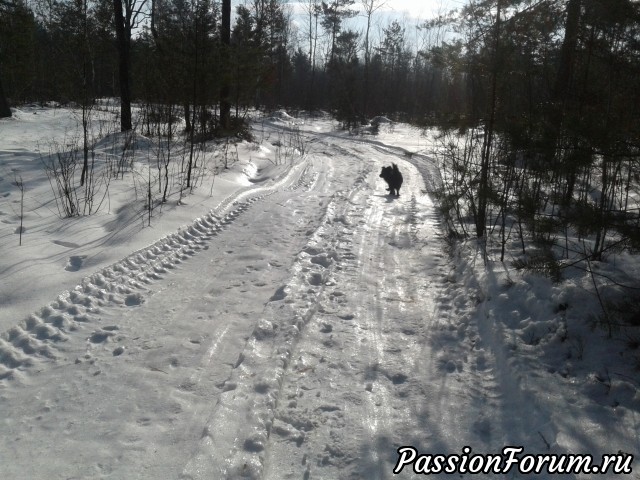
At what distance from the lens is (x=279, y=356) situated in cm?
360

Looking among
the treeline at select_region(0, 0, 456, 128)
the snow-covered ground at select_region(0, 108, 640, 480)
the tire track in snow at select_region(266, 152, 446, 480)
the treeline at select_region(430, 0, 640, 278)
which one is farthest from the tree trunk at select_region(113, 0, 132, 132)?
the tire track in snow at select_region(266, 152, 446, 480)

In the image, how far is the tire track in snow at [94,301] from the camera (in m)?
3.45

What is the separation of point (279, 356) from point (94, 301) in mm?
1996

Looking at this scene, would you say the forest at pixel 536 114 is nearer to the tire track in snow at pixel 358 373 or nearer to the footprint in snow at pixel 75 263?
the tire track in snow at pixel 358 373

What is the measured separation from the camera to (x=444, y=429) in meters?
2.91

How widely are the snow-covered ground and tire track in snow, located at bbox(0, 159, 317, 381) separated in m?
0.02

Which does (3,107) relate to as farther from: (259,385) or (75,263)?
(259,385)

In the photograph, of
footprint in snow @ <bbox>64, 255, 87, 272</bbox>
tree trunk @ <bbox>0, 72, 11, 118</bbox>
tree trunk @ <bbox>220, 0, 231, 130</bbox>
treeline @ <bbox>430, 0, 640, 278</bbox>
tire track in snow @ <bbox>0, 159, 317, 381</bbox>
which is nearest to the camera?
treeline @ <bbox>430, 0, 640, 278</bbox>

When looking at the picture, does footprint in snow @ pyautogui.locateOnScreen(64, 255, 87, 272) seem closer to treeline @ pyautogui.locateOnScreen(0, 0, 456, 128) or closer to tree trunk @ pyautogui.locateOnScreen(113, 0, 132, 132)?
treeline @ pyautogui.locateOnScreen(0, 0, 456, 128)

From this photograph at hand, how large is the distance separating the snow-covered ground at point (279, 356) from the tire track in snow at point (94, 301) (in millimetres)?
21

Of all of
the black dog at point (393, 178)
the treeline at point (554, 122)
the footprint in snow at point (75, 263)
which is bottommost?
the footprint in snow at point (75, 263)

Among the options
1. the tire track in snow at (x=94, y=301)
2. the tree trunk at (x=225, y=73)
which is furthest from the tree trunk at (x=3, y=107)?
the tire track in snow at (x=94, y=301)

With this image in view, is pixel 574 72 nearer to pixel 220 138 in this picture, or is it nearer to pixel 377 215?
pixel 377 215

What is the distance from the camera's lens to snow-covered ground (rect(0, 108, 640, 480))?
266 cm
